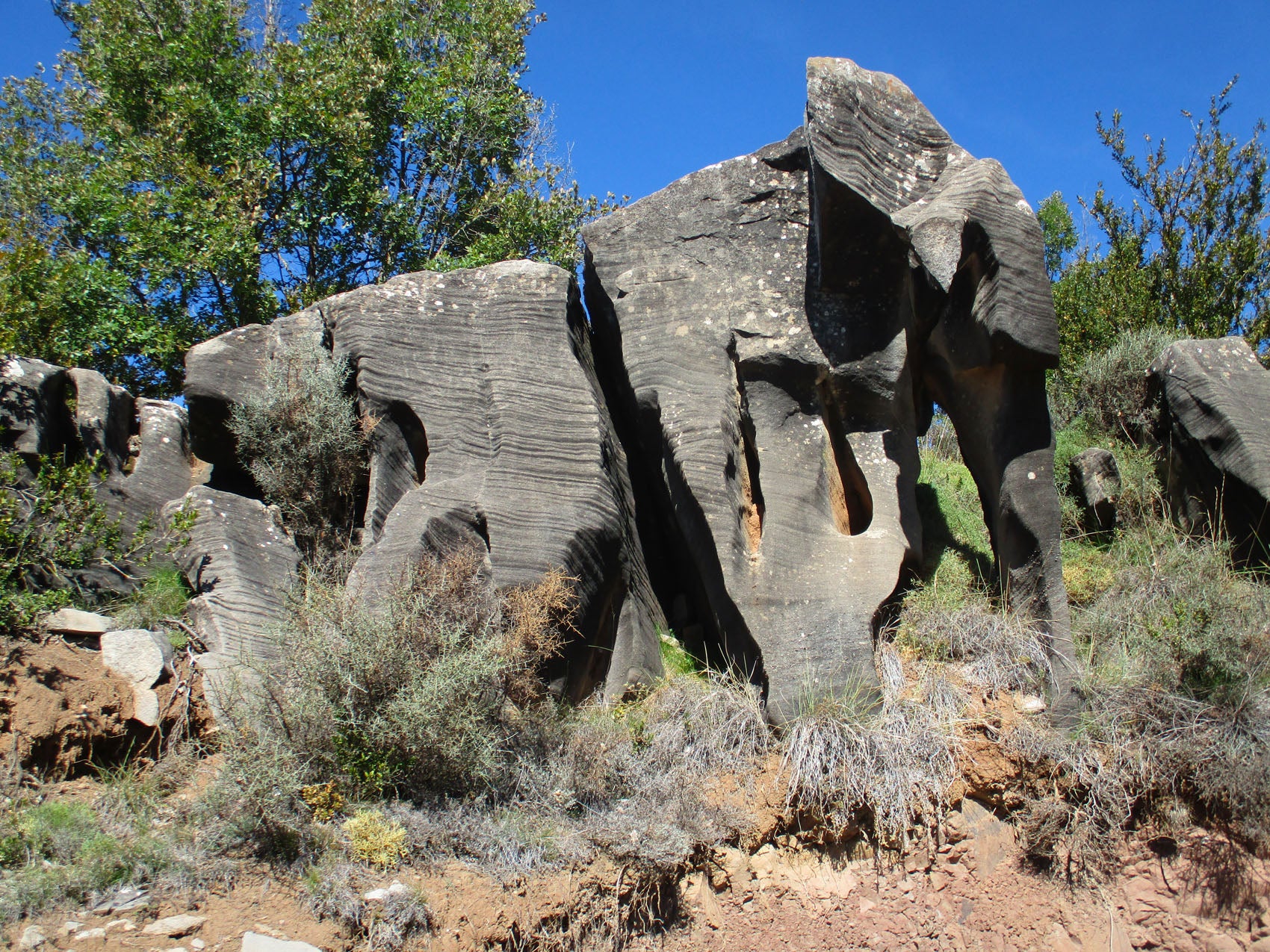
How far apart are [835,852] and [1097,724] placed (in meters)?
1.33

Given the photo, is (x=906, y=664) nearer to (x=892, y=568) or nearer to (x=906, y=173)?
(x=892, y=568)

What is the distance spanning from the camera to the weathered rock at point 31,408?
5.82 m

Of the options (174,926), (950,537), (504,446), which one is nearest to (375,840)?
(174,926)

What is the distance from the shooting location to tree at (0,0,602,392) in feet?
30.1

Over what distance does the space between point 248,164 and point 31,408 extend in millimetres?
5568

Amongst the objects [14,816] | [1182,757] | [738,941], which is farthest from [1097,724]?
[14,816]

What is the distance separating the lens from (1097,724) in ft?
15.6

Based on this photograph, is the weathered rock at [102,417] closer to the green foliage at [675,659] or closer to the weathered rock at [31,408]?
the weathered rock at [31,408]

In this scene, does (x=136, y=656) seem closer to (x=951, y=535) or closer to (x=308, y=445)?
(x=308, y=445)

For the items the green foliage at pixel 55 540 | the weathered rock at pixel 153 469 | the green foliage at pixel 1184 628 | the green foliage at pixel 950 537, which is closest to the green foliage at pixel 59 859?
the green foliage at pixel 55 540

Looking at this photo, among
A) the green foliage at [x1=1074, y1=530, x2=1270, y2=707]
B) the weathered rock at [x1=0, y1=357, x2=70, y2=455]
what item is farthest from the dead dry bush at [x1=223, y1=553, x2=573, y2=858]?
the green foliage at [x1=1074, y1=530, x2=1270, y2=707]

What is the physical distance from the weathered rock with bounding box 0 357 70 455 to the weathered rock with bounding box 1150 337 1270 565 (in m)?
6.79

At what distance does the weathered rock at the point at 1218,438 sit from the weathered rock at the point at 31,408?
6790 millimetres

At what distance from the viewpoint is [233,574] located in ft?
18.4
